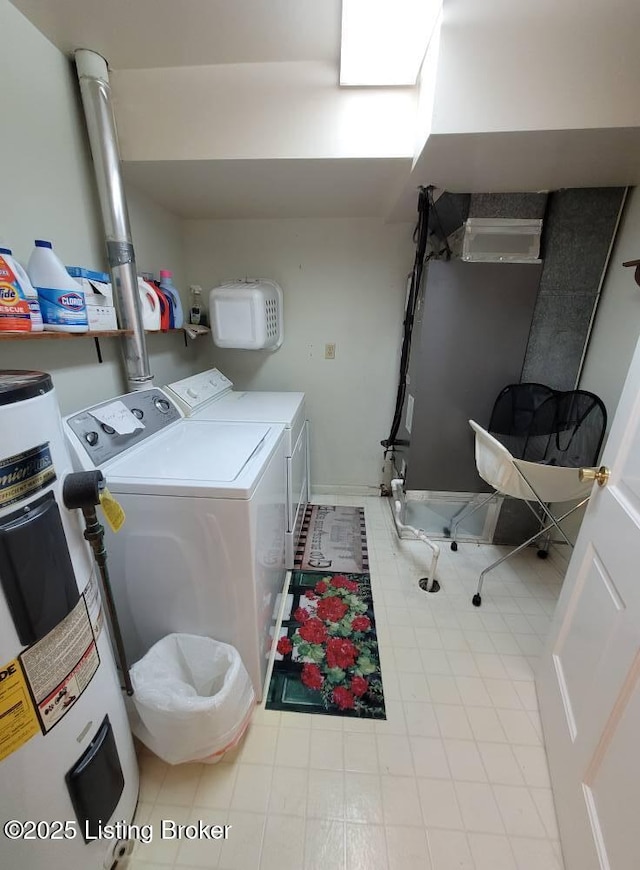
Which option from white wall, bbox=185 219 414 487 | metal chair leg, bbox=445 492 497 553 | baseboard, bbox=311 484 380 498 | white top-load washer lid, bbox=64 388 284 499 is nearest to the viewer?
white top-load washer lid, bbox=64 388 284 499

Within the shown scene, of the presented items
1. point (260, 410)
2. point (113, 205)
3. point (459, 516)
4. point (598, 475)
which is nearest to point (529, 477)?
point (598, 475)

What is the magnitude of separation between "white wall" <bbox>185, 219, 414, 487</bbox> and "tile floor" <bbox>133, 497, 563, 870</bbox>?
158 centimetres

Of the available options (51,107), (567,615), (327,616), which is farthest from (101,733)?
(51,107)

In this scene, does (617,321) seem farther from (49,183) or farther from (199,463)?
(49,183)

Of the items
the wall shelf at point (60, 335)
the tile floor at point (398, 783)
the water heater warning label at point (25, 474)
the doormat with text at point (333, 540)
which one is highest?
the wall shelf at point (60, 335)

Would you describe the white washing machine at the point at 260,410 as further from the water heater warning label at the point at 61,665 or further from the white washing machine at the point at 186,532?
the water heater warning label at the point at 61,665

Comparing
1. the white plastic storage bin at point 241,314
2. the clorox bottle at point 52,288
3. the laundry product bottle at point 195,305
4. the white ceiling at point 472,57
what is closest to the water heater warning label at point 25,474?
the clorox bottle at point 52,288

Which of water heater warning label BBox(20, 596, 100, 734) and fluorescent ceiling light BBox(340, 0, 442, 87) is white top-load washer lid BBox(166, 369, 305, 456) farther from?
fluorescent ceiling light BBox(340, 0, 442, 87)

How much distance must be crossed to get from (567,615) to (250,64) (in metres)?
2.40

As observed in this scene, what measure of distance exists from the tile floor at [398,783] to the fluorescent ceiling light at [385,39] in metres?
2.39

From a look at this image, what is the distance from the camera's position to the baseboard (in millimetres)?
2848

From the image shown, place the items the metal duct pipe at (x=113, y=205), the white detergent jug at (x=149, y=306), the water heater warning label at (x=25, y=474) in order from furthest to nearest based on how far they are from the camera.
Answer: the white detergent jug at (x=149, y=306) < the metal duct pipe at (x=113, y=205) < the water heater warning label at (x=25, y=474)

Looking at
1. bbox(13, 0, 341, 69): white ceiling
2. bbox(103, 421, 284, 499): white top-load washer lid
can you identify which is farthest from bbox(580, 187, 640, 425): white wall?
bbox(103, 421, 284, 499): white top-load washer lid

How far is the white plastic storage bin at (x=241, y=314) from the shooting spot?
6.65 feet
